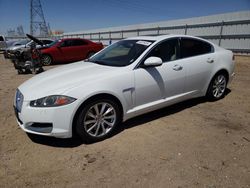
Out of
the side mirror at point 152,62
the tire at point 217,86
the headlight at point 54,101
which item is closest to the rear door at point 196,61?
the tire at point 217,86

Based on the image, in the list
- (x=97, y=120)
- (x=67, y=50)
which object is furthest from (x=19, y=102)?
(x=67, y=50)

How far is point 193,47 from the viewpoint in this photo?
4.46 meters

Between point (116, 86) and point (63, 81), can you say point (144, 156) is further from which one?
point (63, 81)

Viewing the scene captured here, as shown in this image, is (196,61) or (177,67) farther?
(196,61)

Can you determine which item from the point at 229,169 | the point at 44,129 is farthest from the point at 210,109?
the point at 44,129

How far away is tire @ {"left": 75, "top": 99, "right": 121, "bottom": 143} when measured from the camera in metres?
3.13

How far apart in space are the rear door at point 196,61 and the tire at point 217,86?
0.30 metres

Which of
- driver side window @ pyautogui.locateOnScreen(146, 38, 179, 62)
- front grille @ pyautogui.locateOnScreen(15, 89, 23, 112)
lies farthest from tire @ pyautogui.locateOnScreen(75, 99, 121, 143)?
driver side window @ pyautogui.locateOnScreen(146, 38, 179, 62)

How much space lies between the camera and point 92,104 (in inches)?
124

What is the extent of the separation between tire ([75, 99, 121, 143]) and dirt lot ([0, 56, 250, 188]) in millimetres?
144

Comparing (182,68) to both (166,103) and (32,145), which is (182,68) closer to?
(166,103)

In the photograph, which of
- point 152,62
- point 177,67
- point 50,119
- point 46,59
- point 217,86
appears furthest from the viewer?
point 46,59

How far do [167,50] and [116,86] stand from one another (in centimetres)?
138

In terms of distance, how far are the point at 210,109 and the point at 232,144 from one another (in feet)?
4.66
